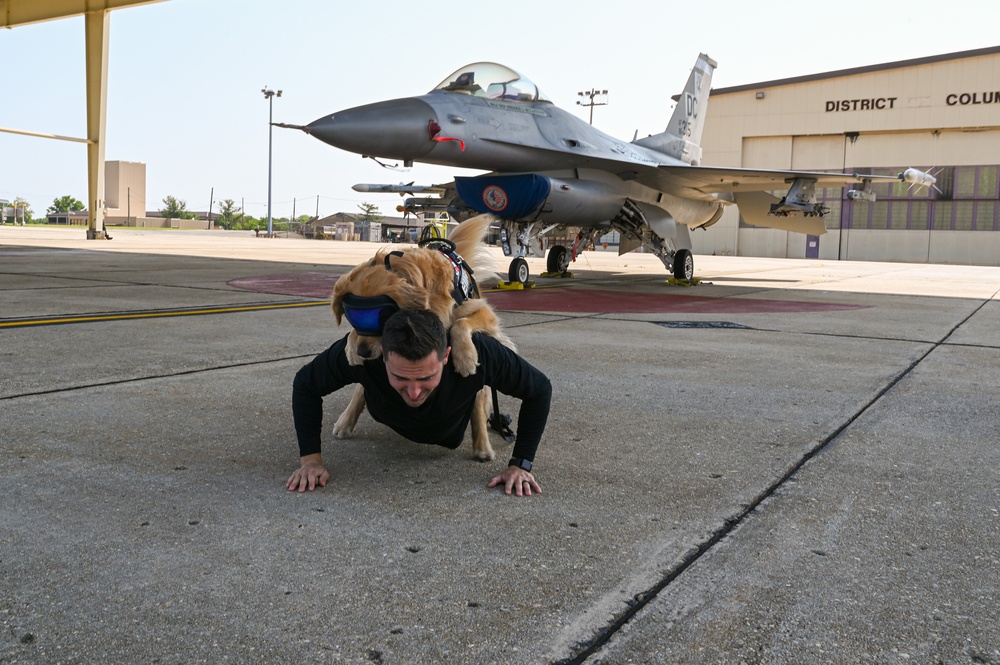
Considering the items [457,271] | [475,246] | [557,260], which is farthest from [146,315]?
[557,260]

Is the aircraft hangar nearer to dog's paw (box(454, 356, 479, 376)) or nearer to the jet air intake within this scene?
the jet air intake

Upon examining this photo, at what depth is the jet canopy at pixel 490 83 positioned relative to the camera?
39.8 feet

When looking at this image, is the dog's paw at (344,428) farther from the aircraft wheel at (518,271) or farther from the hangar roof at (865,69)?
the hangar roof at (865,69)

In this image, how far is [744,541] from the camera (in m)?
2.61

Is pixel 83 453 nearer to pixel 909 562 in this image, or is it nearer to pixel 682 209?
pixel 909 562

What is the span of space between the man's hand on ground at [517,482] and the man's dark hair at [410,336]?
65 centimetres

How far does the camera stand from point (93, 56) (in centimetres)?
2900

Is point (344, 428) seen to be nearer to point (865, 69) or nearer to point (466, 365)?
point (466, 365)

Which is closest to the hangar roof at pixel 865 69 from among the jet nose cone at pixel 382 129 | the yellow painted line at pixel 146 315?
the jet nose cone at pixel 382 129

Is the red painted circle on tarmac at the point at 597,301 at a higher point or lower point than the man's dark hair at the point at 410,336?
lower

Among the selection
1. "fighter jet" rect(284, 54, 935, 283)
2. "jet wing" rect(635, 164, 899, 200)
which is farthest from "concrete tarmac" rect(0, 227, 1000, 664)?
"jet wing" rect(635, 164, 899, 200)

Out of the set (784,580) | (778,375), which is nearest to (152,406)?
(784,580)

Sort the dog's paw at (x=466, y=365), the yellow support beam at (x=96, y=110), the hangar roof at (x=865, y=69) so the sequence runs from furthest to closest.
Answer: the hangar roof at (x=865, y=69), the yellow support beam at (x=96, y=110), the dog's paw at (x=466, y=365)

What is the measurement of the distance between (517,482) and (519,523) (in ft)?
1.08
